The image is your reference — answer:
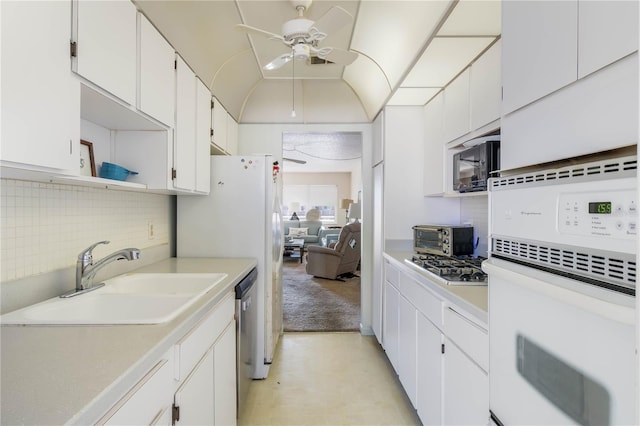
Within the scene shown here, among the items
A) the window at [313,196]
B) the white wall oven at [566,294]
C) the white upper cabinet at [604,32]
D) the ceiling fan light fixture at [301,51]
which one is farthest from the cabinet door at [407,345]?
the window at [313,196]

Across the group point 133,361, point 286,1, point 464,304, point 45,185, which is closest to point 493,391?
point 464,304

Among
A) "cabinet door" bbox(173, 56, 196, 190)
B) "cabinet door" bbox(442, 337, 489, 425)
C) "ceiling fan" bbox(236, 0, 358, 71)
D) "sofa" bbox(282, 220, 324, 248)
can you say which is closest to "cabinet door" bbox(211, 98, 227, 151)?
"cabinet door" bbox(173, 56, 196, 190)

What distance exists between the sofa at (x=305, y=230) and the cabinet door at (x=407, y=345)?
587 cm

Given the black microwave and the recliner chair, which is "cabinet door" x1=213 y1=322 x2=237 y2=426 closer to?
the black microwave

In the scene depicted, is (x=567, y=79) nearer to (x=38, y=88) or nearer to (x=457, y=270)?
(x=457, y=270)

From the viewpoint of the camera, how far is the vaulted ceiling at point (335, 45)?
1558mm

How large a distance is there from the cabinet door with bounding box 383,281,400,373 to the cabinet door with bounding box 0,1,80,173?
2050mm

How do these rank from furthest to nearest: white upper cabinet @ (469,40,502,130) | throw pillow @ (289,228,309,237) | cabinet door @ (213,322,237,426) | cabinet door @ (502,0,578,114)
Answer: throw pillow @ (289,228,309,237) → white upper cabinet @ (469,40,502,130) → cabinet door @ (213,322,237,426) → cabinet door @ (502,0,578,114)

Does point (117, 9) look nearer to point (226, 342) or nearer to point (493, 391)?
point (226, 342)

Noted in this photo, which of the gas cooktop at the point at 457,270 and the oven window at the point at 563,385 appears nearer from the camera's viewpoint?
the oven window at the point at 563,385

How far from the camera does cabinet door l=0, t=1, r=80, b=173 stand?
0.74 metres

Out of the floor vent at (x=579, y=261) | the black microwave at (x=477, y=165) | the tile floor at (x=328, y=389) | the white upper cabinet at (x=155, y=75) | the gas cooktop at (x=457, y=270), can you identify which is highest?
the white upper cabinet at (x=155, y=75)

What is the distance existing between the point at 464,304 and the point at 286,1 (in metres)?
2.12

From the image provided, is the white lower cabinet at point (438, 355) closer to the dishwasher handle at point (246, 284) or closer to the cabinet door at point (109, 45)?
the dishwasher handle at point (246, 284)
